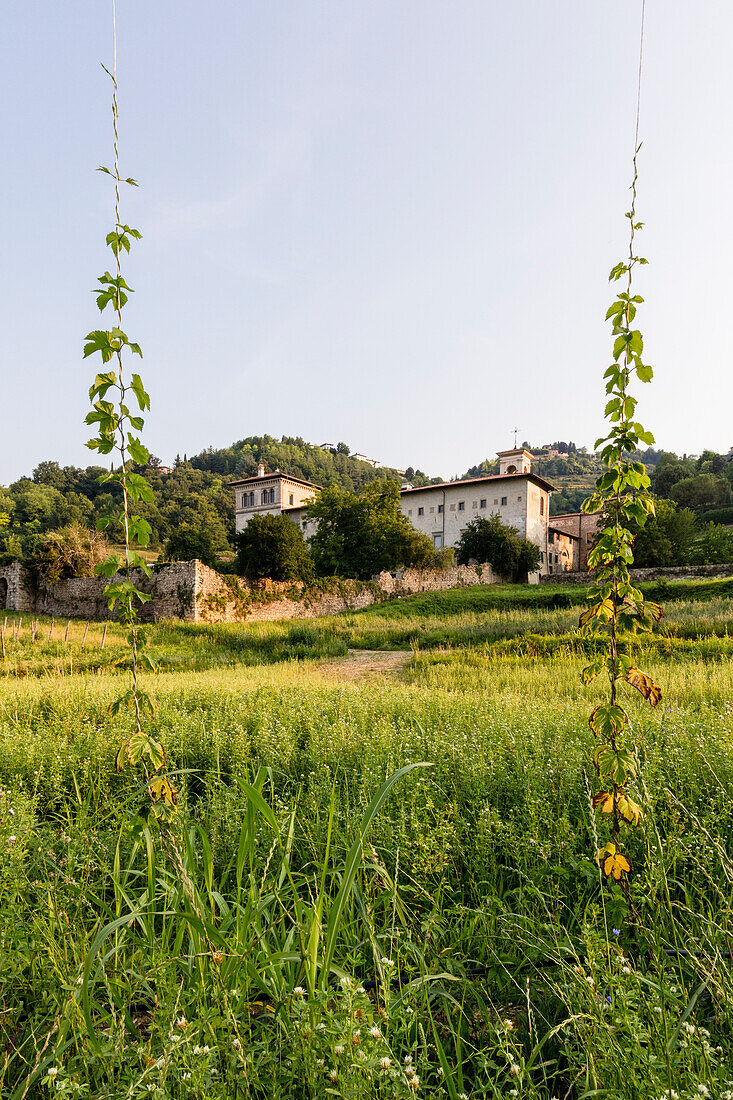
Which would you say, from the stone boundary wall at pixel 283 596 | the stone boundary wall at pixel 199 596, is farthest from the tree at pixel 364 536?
the stone boundary wall at pixel 199 596

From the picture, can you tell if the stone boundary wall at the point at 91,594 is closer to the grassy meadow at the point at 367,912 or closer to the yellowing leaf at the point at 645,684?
the grassy meadow at the point at 367,912

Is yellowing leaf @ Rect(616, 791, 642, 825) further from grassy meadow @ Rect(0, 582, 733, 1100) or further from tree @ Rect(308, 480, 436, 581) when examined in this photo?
tree @ Rect(308, 480, 436, 581)

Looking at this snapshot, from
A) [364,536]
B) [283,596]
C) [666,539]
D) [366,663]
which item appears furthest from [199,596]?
[666,539]

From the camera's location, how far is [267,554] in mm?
31312

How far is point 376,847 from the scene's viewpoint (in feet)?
9.21

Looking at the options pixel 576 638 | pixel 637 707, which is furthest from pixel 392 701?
pixel 576 638

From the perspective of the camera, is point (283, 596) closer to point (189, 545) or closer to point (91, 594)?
point (189, 545)

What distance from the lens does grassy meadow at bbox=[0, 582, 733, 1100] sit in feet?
5.01

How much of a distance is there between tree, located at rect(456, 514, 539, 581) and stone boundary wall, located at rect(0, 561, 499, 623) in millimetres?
12020

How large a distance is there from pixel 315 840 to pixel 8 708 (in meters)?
5.12

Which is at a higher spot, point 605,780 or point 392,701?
point 605,780

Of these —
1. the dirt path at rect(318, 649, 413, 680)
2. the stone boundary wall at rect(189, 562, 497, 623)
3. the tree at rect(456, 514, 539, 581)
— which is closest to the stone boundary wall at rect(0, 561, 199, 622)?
the stone boundary wall at rect(189, 562, 497, 623)

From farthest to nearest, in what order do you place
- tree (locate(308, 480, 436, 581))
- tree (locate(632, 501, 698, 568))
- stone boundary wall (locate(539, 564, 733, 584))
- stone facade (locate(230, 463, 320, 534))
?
stone facade (locate(230, 463, 320, 534)), tree (locate(632, 501, 698, 568)), tree (locate(308, 480, 436, 581)), stone boundary wall (locate(539, 564, 733, 584))

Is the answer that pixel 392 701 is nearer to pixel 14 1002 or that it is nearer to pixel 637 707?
pixel 637 707
